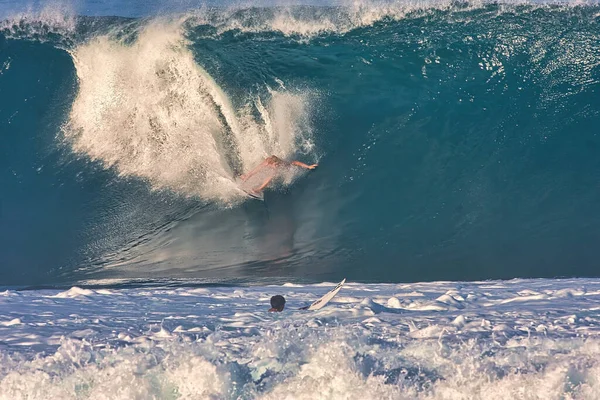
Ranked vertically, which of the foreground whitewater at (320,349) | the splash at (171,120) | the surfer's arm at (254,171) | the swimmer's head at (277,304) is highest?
the splash at (171,120)

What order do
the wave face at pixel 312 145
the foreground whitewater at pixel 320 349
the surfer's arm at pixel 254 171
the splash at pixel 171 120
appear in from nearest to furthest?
1. the foreground whitewater at pixel 320 349
2. the wave face at pixel 312 145
3. the surfer's arm at pixel 254 171
4. the splash at pixel 171 120

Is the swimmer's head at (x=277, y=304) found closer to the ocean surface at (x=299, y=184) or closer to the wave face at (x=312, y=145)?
the ocean surface at (x=299, y=184)

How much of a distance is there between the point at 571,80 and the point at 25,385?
8711 mm

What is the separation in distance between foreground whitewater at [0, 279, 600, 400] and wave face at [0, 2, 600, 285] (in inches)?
64.1

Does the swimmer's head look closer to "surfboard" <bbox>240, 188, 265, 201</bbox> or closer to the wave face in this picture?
the wave face

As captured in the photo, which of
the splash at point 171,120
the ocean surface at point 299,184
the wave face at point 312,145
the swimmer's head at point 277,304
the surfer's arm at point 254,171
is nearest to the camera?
the ocean surface at point 299,184

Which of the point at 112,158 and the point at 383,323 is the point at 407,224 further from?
the point at 112,158

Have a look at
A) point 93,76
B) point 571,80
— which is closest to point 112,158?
point 93,76

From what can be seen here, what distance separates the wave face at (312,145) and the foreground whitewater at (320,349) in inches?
64.1

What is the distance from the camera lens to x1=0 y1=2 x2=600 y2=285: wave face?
827cm

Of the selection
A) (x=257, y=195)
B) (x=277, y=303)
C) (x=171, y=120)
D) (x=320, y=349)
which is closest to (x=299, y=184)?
(x=257, y=195)

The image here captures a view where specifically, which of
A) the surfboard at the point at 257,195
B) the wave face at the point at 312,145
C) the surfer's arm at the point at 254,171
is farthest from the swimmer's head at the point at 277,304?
the surfer's arm at the point at 254,171

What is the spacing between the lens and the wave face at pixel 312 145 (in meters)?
8.27

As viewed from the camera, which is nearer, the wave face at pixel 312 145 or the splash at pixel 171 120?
the wave face at pixel 312 145
